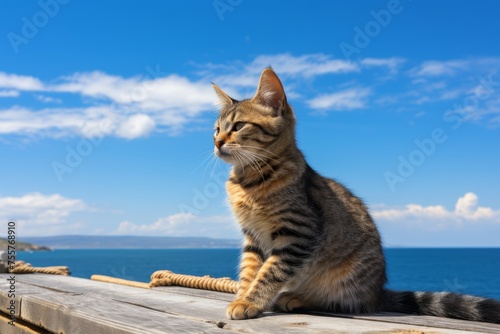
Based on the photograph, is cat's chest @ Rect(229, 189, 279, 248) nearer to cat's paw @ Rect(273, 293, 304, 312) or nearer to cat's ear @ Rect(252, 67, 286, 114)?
cat's paw @ Rect(273, 293, 304, 312)

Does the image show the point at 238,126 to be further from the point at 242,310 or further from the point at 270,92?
the point at 242,310

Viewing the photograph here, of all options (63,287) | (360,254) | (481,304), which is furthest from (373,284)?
Result: (63,287)

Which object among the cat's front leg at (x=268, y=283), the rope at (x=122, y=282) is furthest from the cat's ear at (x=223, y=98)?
the rope at (x=122, y=282)

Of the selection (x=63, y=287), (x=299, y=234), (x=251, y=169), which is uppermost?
(x=251, y=169)

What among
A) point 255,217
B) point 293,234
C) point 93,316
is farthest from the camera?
point 255,217

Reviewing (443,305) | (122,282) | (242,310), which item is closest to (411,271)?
(122,282)

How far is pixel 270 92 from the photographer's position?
11.0 feet

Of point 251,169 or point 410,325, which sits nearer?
point 410,325

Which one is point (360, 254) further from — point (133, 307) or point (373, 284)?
point (133, 307)

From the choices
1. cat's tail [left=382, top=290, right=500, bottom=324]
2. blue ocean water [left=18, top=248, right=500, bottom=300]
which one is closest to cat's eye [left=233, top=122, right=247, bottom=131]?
cat's tail [left=382, top=290, right=500, bottom=324]

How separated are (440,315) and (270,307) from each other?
943 millimetres

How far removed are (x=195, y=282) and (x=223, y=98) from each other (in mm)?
1462

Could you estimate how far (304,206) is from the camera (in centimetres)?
311

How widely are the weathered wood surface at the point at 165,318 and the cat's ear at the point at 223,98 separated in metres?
1.36
